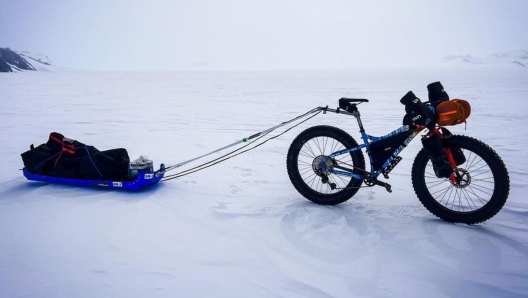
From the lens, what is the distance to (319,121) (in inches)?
412

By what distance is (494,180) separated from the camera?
10.2ft

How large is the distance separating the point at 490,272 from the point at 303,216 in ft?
5.69

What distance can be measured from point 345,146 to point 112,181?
9.75 ft

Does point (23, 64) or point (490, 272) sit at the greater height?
point (23, 64)

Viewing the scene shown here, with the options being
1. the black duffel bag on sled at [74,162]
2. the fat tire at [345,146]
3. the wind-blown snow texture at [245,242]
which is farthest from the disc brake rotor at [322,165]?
the black duffel bag on sled at [74,162]

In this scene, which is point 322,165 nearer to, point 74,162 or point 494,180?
point 494,180

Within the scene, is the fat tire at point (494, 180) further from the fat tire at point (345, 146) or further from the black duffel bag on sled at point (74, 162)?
the black duffel bag on sled at point (74, 162)

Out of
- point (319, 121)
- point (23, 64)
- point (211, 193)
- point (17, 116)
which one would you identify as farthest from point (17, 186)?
point (23, 64)

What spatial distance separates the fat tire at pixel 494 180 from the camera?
305 cm

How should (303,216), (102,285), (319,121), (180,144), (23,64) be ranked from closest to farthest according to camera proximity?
(102,285), (303,216), (180,144), (319,121), (23,64)

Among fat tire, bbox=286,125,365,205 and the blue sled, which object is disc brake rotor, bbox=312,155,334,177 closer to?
fat tire, bbox=286,125,365,205

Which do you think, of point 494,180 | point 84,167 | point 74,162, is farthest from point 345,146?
point 74,162

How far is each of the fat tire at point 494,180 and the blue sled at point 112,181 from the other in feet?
10.6

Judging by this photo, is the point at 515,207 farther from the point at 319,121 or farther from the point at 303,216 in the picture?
the point at 319,121
